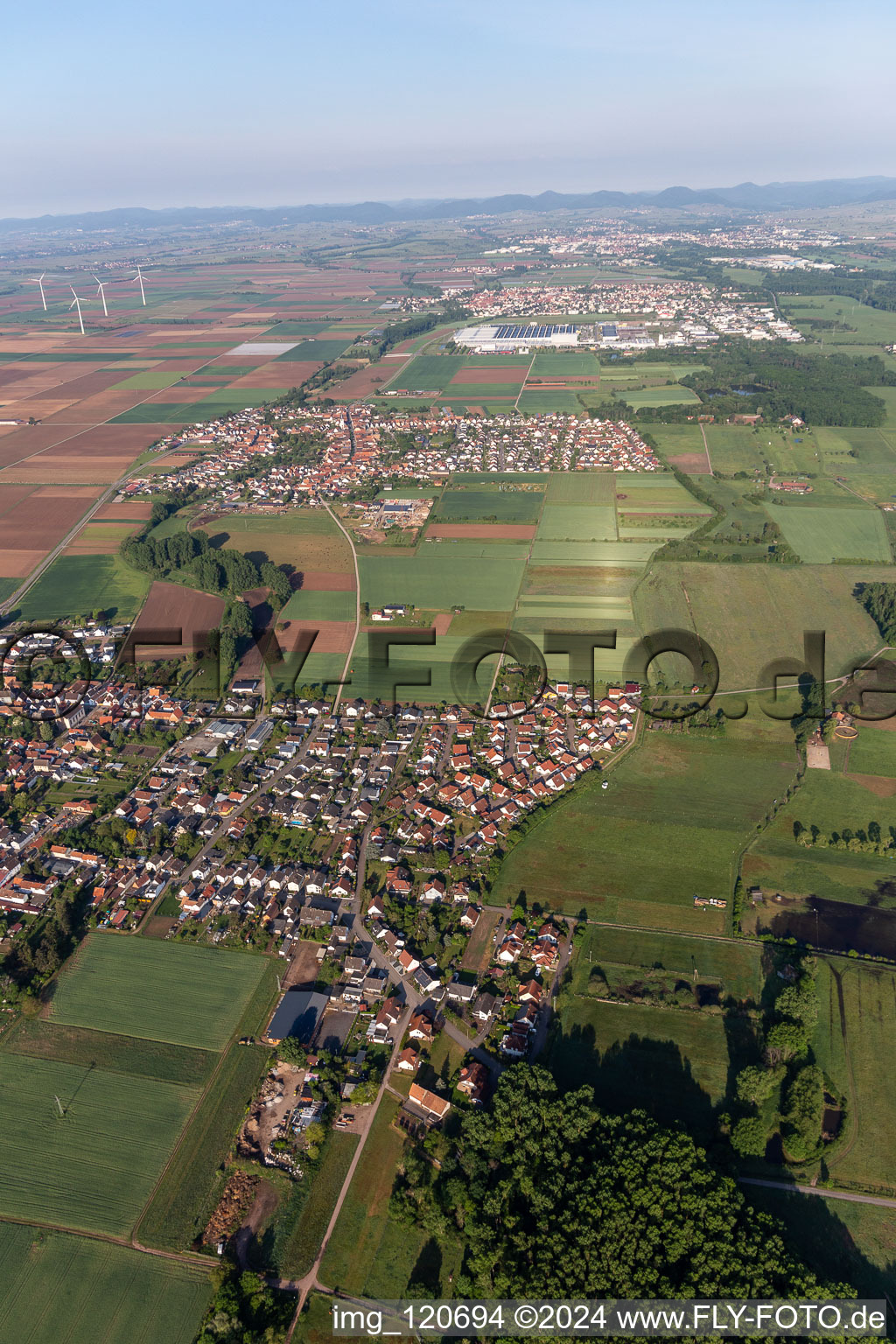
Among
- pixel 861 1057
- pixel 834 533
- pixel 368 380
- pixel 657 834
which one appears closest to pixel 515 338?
pixel 368 380

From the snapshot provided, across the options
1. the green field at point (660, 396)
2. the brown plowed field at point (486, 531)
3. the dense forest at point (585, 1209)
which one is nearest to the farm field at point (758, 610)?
the brown plowed field at point (486, 531)

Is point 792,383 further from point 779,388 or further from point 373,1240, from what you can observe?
point 373,1240

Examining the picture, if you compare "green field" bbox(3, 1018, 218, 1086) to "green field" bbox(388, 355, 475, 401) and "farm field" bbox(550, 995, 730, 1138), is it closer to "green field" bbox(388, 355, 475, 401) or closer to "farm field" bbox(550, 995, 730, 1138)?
"farm field" bbox(550, 995, 730, 1138)

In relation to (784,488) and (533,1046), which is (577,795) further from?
(784,488)

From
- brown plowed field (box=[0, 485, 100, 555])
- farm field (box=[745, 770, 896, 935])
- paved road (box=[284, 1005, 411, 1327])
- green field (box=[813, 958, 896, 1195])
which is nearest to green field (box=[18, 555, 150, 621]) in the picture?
brown plowed field (box=[0, 485, 100, 555])

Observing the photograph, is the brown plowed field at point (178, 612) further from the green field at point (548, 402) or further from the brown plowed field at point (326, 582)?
the green field at point (548, 402)

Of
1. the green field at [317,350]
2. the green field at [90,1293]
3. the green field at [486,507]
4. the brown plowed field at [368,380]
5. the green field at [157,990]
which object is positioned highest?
the green field at [317,350]
